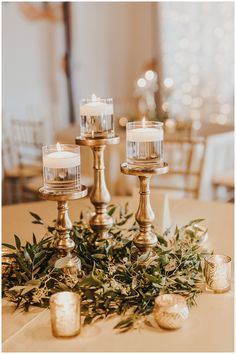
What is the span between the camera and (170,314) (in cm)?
107

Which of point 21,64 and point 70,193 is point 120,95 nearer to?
point 21,64

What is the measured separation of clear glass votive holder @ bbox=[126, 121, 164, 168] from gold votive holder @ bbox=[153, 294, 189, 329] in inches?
13.3

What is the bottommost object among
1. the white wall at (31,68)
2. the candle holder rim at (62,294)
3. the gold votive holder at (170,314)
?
the gold votive holder at (170,314)

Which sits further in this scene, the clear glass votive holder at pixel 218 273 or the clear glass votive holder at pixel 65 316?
the clear glass votive holder at pixel 218 273

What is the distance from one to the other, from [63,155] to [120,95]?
16.2ft

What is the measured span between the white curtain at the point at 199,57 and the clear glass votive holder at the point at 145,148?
406 cm

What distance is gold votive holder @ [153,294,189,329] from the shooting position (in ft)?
3.53

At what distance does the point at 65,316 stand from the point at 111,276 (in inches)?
8.3

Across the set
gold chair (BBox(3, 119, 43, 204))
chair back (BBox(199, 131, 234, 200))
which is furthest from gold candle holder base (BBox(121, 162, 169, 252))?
gold chair (BBox(3, 119, 43, 204))

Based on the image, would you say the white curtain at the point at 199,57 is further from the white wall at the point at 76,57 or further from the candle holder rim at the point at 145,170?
the candle holder rim at the point at 145,170

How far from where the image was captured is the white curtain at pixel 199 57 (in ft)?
17.7

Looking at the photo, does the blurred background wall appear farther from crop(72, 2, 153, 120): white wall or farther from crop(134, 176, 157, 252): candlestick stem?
crop(134, 176, 157, 252): candlestick stem

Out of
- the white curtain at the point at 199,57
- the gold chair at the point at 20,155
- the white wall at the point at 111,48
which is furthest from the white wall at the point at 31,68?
the white curtain at the point at 199,57

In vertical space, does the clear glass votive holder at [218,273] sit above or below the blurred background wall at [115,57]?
below
